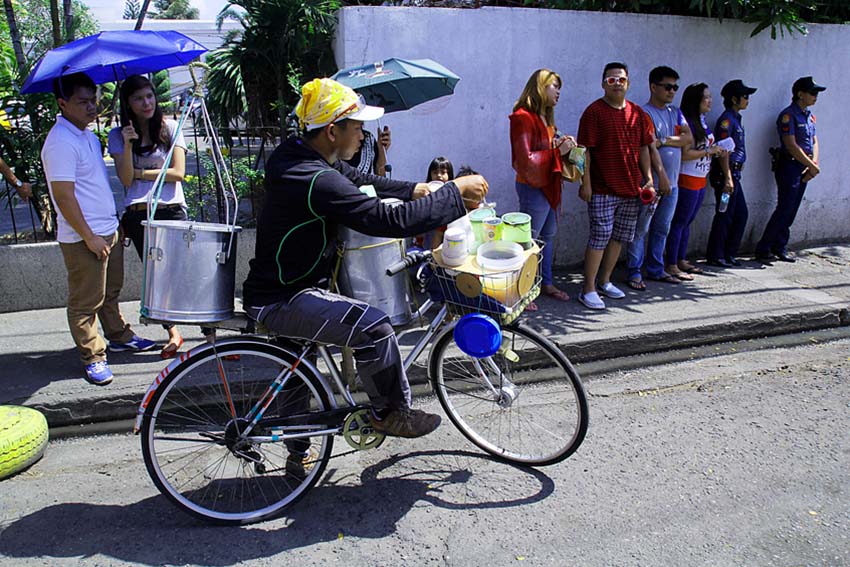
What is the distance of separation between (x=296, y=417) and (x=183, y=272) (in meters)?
0.86

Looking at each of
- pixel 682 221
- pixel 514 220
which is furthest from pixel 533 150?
pixel 514 220

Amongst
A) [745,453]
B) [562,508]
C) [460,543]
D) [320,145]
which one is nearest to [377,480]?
[460,543]

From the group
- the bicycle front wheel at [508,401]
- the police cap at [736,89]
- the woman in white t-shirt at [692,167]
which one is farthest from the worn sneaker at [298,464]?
the police cap at [736,89]

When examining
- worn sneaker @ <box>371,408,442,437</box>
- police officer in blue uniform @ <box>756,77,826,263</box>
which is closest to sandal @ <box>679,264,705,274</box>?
police officer in blue uniform @ <box>756,77,826,263</box>

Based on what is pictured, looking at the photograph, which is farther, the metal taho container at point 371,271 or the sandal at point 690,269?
the sandal at point 690,269

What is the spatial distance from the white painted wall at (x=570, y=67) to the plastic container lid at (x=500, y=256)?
308cm

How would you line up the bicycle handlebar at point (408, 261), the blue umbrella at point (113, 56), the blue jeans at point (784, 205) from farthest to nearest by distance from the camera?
the blue jeans at point (784, 205)
the blue umbrella at point (113, 56)
the bicycle handlebar at point (408, 261)

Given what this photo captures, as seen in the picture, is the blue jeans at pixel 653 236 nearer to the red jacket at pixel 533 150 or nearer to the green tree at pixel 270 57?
the red jacket at pixel 533 150

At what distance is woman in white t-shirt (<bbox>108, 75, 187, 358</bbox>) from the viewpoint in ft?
15.0

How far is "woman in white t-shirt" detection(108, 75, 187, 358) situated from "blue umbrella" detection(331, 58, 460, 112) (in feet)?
4.37

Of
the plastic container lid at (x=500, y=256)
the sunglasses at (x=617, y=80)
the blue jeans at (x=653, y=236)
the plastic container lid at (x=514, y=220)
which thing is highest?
the sunglasses at (x=617, y=80)

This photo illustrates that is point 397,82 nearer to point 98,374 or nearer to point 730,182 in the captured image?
point 98,374

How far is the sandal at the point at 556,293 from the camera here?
20.3 feet

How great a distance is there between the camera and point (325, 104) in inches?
120
